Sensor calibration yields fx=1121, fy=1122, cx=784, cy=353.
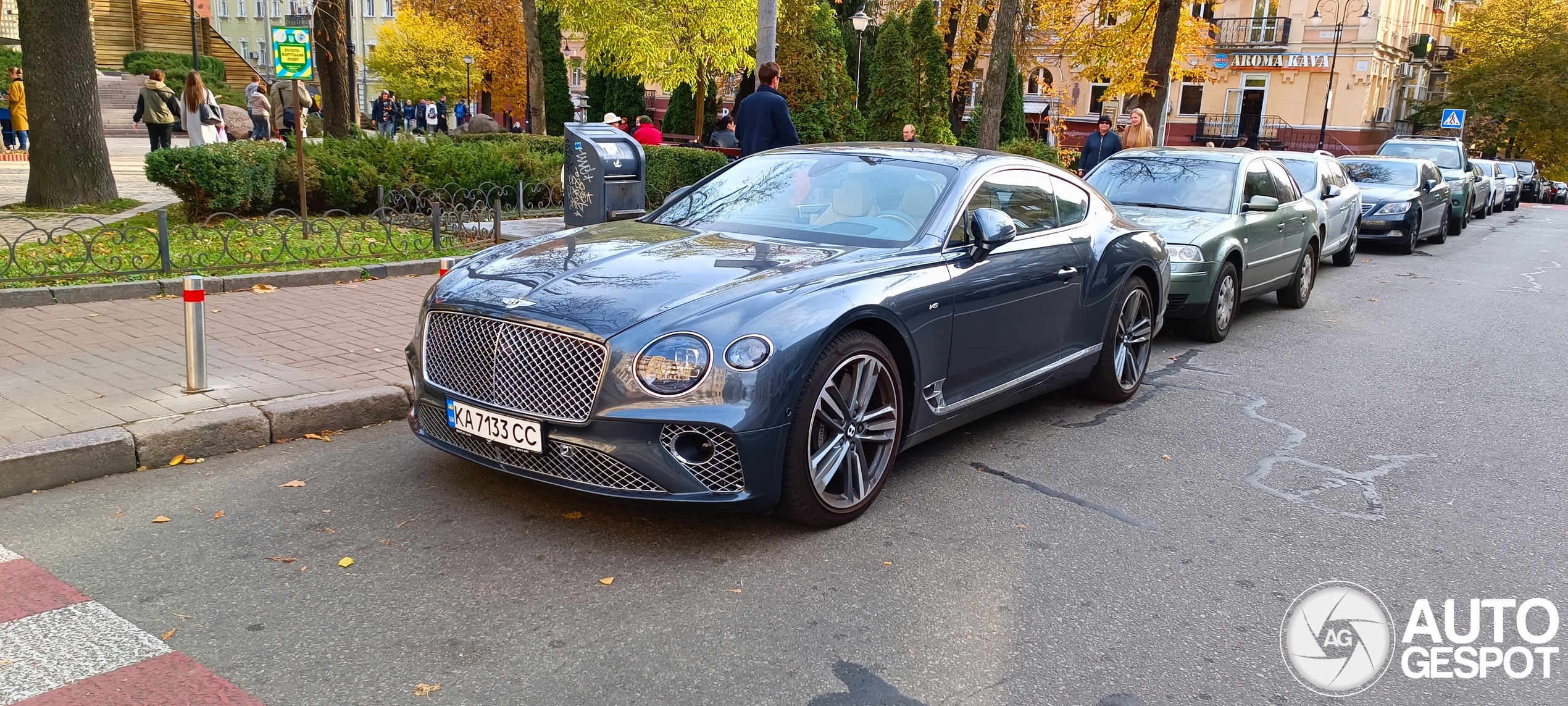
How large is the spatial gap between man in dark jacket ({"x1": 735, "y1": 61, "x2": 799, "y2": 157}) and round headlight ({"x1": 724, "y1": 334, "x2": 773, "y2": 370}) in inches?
262

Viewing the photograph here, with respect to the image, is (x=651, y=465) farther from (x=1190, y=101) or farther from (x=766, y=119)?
(x=1190, y=101)

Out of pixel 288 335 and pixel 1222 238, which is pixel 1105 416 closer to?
pixel 1222 238

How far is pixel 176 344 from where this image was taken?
22.2ft

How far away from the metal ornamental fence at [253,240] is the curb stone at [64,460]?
3.92 m

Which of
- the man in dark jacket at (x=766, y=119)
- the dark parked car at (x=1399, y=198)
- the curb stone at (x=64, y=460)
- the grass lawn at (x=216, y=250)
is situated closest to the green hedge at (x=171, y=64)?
the grass lawn at (x=216, y=250)

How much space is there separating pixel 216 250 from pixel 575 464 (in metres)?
Answer: 6.87

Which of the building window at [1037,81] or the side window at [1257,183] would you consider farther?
the building window at [1037,81]

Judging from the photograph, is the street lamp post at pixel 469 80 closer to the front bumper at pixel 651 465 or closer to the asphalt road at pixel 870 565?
the asphalt road at pixel 870 565

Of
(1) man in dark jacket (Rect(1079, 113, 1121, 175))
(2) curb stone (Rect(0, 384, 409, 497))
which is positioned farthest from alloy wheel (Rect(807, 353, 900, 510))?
(1) man in dark jacket (Rect(1079, 113, 1121, 175))

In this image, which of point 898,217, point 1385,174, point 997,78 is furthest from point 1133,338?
point 1385,174

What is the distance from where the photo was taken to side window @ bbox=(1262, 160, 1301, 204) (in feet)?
34.7

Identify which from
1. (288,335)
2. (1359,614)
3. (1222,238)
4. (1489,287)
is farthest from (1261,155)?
(288,335)

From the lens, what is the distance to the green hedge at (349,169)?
1104cm

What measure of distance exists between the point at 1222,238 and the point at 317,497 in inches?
280
